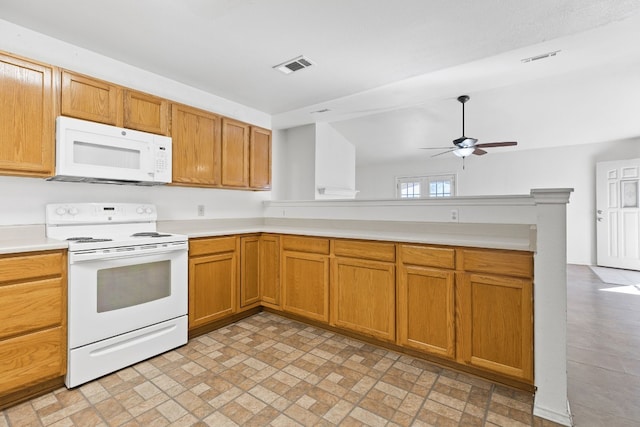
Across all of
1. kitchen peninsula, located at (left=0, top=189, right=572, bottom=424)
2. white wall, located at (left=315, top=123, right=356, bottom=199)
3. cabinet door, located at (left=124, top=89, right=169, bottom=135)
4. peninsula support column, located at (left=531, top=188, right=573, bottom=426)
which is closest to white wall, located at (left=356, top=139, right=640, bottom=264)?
white wall, located at (left=315, top=123, right=356, bottom=199)

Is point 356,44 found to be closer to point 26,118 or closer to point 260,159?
point 260,159

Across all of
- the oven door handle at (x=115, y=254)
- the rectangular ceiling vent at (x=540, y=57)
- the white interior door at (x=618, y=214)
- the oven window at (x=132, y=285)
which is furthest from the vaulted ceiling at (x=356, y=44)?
the white interior door at (x=618, y=214)

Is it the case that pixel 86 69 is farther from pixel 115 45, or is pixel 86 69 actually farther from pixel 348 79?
pixel 348 79

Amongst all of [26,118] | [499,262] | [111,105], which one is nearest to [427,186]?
[499,262]

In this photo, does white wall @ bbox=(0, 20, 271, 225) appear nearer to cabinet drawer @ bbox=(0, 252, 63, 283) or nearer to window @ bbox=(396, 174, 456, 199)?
cabinet drawer @ bbox=(0, 252, 63, 283)

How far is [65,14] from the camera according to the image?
2082 millimetres

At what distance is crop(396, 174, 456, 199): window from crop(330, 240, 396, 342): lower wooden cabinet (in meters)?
5.31

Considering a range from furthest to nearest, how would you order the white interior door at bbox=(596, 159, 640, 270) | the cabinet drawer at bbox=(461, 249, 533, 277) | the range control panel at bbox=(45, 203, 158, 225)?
the white interior door at bbox=(596, 159, 640, 270) → the range control panel at bbox=(45, 203, 158, 225) → the cabinet drawer at bbox=(461, 249, 533, 277)

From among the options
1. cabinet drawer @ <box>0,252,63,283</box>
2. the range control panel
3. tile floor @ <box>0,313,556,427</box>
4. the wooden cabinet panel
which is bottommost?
tile floor @ <box>0,313,556,427</box>

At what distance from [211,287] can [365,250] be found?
1483mm

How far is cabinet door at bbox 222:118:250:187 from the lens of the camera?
335cm

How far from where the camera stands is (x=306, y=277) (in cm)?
309

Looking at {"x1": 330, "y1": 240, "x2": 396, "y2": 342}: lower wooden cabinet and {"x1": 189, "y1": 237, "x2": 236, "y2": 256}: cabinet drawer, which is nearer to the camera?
{"x1": 330, "y1": 240, "x2": 396, "y2": 342}: lower wooden cabinet

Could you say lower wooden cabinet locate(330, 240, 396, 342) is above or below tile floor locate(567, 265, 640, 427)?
above
